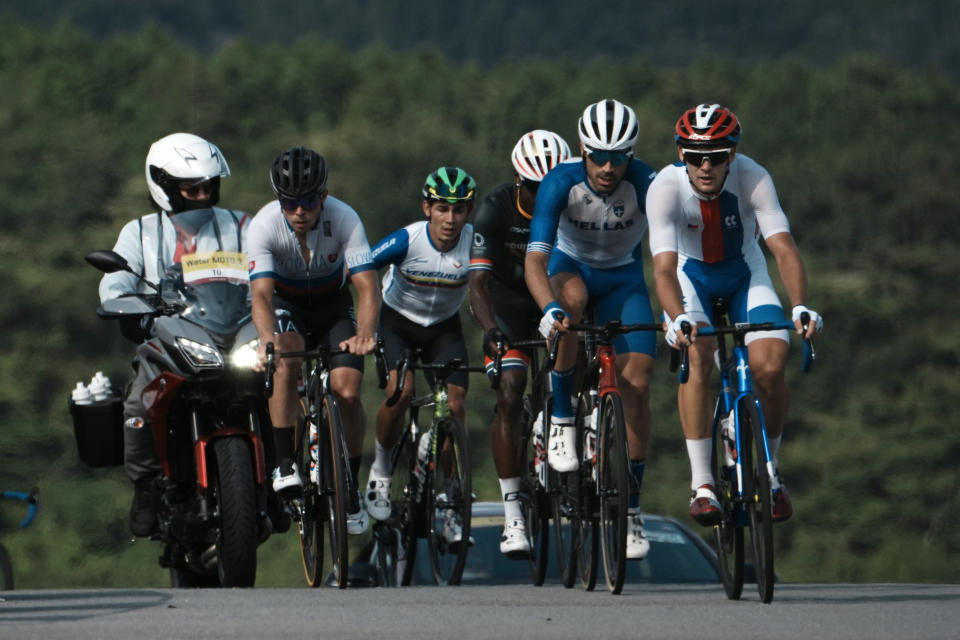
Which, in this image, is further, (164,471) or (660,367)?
(660,367)

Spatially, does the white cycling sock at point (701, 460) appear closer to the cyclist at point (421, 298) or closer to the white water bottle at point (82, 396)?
the cyclist at point (421, 298)

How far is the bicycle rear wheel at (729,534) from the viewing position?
27.6 ft

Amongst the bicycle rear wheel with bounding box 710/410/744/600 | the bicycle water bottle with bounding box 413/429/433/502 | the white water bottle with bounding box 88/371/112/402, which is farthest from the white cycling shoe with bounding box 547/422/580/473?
the white water bottle with bounding box 88/371/112/402

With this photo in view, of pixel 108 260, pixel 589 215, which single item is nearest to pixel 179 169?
pixel 108 260

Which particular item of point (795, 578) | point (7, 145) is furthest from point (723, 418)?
point (7, 145)

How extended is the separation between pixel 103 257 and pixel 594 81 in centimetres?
7378

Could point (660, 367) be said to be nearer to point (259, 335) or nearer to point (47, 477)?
point (47, 477)

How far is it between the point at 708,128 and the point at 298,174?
228cm

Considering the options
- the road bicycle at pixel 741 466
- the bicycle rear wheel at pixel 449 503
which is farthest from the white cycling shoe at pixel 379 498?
the road bicycle at pixel 741 466

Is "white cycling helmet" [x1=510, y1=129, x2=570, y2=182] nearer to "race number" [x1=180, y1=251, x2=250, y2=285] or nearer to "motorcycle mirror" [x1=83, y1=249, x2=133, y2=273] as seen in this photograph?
"race number" [x1=180, y1=251, x2=250, y2=285]

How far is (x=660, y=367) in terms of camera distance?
180 feet

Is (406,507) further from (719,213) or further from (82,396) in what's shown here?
(719,213)

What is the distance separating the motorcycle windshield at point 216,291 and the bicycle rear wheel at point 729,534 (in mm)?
2720

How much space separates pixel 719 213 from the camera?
30.0ft
